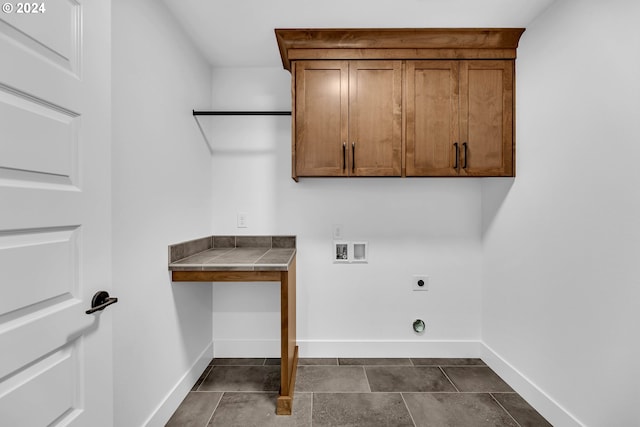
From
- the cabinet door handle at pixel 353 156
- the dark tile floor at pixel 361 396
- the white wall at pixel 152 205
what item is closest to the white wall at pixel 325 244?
the dark tile floor at pixel 361 396

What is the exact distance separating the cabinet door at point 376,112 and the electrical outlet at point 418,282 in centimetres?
102

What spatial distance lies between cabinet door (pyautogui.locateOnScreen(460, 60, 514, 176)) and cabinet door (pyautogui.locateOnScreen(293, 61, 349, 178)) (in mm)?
848

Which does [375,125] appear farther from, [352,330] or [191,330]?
[191,330]

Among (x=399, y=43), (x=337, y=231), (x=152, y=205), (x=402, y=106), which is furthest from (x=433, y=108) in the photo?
(x=152, y=205)

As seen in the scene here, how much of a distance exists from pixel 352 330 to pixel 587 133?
2.07m

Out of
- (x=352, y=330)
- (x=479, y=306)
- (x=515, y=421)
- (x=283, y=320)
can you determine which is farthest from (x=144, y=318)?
(x=479, y=306)

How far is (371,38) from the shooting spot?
200cm

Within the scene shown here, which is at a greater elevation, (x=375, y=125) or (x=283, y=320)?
(x=375, y=125)

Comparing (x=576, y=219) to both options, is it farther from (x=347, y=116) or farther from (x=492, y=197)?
(x=347, y=116)

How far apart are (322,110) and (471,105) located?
1.06 m

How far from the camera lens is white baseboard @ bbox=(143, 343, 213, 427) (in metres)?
1.62

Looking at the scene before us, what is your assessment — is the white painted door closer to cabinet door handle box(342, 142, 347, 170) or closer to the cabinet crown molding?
the cabinet crown molding

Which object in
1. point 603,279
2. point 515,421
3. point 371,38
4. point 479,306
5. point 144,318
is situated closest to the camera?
point 603,279

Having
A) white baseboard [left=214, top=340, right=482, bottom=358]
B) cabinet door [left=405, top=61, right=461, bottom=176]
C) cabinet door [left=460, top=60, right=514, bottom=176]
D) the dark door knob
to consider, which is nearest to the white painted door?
the dark door knob
